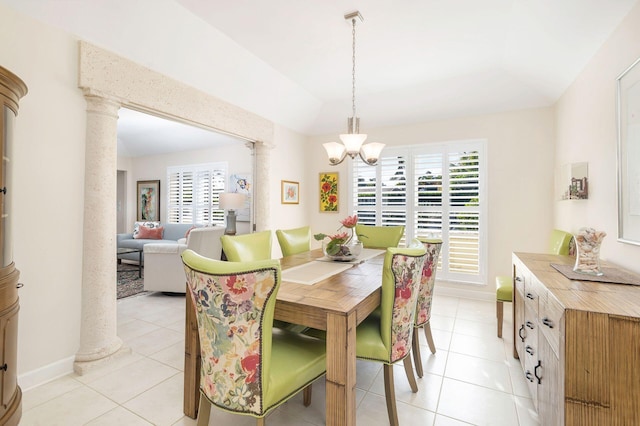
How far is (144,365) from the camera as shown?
2359 millimetres

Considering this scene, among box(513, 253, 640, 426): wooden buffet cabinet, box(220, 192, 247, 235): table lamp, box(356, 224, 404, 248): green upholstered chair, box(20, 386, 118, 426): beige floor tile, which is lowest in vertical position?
box(20, 386, 118, 426): beige floor tile

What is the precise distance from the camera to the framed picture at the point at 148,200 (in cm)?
709

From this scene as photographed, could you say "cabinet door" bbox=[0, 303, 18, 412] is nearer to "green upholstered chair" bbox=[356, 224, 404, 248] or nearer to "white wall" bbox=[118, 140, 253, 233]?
"green upholstered chair" bbox=[356, 224, 404, 248]

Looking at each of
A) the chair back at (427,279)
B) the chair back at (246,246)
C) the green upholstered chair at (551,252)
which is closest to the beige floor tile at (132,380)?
the chair back at (246,246)

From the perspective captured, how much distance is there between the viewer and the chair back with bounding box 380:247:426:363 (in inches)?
63.0

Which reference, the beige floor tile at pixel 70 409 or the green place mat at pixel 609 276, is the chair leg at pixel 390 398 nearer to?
the green place mat at pixel 609 276

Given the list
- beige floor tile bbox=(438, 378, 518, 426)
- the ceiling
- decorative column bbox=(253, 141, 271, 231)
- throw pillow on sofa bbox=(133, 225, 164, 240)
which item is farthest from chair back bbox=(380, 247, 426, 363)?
throw pillow on sofa bbox=(133, 225, 164, 240)

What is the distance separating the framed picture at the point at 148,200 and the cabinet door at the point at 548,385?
7465mm

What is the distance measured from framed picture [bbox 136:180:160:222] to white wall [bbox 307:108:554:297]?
633 centimetres

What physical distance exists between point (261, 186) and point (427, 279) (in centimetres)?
281

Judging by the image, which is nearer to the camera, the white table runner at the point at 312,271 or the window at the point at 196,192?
the white table runner at the point at 312,271

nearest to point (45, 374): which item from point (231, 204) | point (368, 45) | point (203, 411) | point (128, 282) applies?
point (203, 411)

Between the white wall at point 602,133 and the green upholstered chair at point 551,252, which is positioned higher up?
the white wall at point 602,133

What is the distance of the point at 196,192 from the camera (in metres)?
6.62
